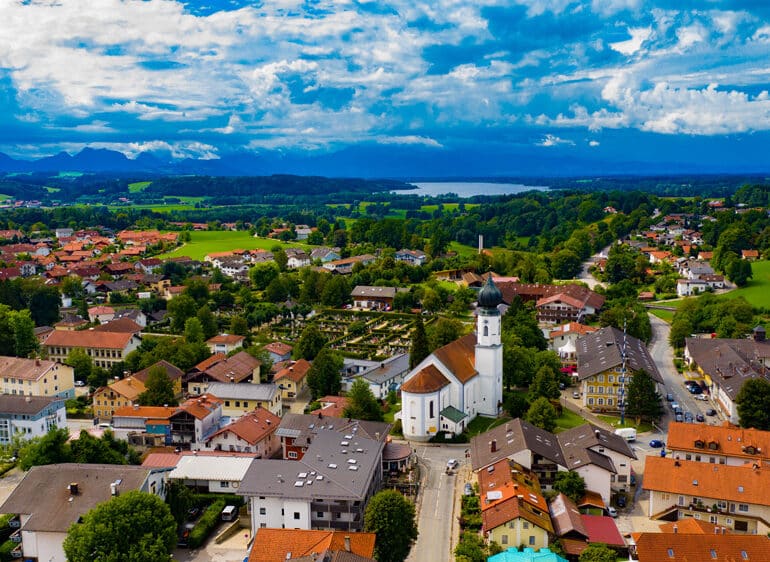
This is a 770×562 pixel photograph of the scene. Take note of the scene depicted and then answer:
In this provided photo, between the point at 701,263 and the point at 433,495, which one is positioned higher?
the point at 701,263

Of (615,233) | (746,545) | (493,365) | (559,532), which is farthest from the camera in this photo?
(615,233)

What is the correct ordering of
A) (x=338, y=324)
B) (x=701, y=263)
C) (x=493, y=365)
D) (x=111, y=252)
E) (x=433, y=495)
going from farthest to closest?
(x=111, y=252), (x=701, y=263), (x=338, y=324), (x=493, y=365), (x=433, y=495)

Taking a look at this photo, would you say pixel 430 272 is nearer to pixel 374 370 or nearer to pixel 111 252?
pixel 374 370

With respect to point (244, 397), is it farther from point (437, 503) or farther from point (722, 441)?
point (722, 441)

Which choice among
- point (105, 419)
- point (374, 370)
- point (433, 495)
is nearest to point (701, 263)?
point (374, 370)

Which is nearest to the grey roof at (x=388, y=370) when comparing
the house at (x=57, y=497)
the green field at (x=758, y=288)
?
the house at (x=57, y=497)

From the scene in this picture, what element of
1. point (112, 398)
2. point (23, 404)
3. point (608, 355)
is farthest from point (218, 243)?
point (608, 355)
